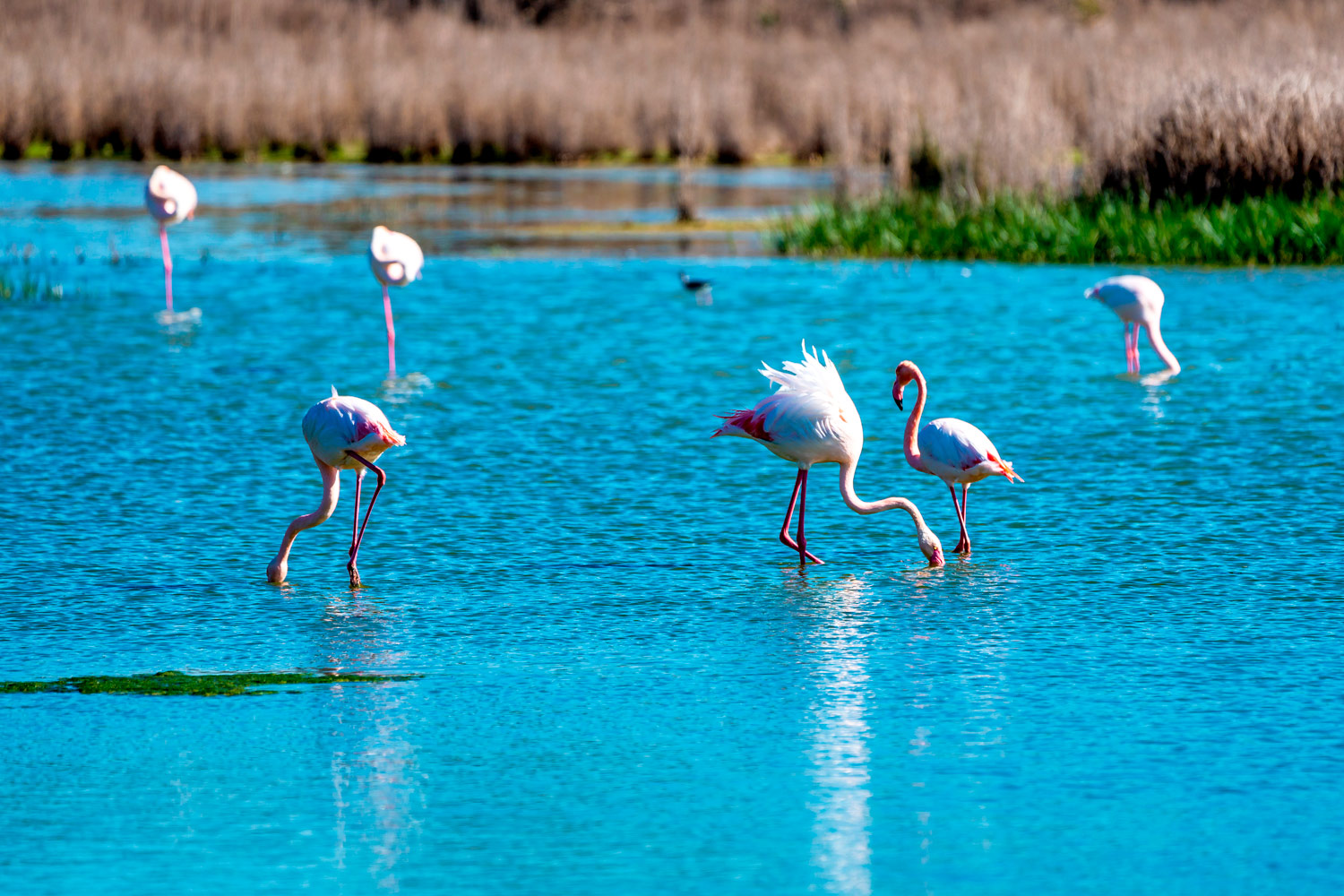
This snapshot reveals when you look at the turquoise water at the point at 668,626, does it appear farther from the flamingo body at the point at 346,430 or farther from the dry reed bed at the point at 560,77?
the dry reed bed at the point at 560,77

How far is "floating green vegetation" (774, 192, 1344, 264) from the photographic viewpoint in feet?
61.3

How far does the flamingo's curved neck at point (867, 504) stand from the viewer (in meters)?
7.89

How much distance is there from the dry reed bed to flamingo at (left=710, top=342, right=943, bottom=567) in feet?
43.8

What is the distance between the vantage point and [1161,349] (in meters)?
13.4

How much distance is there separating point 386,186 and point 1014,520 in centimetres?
2210

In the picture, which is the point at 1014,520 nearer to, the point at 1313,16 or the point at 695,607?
the point at 695,607

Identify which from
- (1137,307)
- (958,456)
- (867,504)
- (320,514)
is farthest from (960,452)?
(1137,307)

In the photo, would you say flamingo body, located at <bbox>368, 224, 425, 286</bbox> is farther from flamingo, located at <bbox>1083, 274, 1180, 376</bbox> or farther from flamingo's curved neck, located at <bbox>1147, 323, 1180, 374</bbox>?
flamingo's curved neck, located at <bbox>1147, 323, 1180, 374</bbox>

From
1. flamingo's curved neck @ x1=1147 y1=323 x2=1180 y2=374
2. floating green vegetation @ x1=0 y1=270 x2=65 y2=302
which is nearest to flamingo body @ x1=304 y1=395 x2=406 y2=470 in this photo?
flamingo's curved neck @ x1=1147 y1=323 x2=1180 y2=374

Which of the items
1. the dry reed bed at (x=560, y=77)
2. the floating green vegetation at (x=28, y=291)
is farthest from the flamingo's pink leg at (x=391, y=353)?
the dry reed bed at (x=560, y=77)

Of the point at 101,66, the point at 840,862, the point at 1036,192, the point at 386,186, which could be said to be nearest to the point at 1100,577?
the point at 840,862

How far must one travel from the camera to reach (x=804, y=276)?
19.0m

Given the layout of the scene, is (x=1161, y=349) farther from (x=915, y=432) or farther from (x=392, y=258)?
(x=392, y=258)

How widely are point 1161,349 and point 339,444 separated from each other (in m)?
7.45
